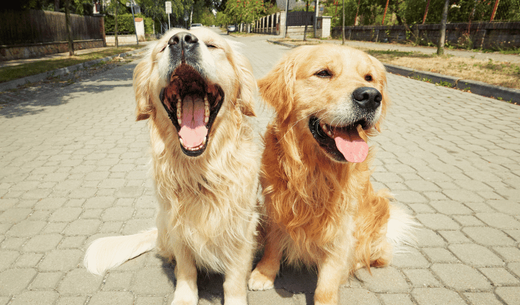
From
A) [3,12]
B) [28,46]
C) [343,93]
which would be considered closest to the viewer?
[343,93]

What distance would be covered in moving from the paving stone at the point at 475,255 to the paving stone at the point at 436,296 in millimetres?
457

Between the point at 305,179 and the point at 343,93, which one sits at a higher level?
the point at 343,93

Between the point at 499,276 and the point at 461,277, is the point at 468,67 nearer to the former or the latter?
the point at 499,276

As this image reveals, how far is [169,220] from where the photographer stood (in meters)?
2.00

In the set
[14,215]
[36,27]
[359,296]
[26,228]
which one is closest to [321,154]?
[359,296]

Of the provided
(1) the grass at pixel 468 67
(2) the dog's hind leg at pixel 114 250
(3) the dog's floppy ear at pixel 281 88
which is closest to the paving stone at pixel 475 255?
(3) the dog's floppy ear at pixel 281 88

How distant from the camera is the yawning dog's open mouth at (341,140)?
6.22ft

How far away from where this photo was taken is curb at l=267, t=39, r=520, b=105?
23.5 ft

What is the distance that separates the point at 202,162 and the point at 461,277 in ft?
7.24

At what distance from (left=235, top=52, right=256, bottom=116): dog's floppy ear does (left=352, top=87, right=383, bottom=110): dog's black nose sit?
0.75m

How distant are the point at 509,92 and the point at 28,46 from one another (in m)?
19.4

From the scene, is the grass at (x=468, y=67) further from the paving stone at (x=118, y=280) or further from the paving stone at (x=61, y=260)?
the paving stone at (x=61, y=260)

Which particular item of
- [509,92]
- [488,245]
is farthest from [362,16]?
[488,245]

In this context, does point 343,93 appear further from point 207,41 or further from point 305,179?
point 207,41
